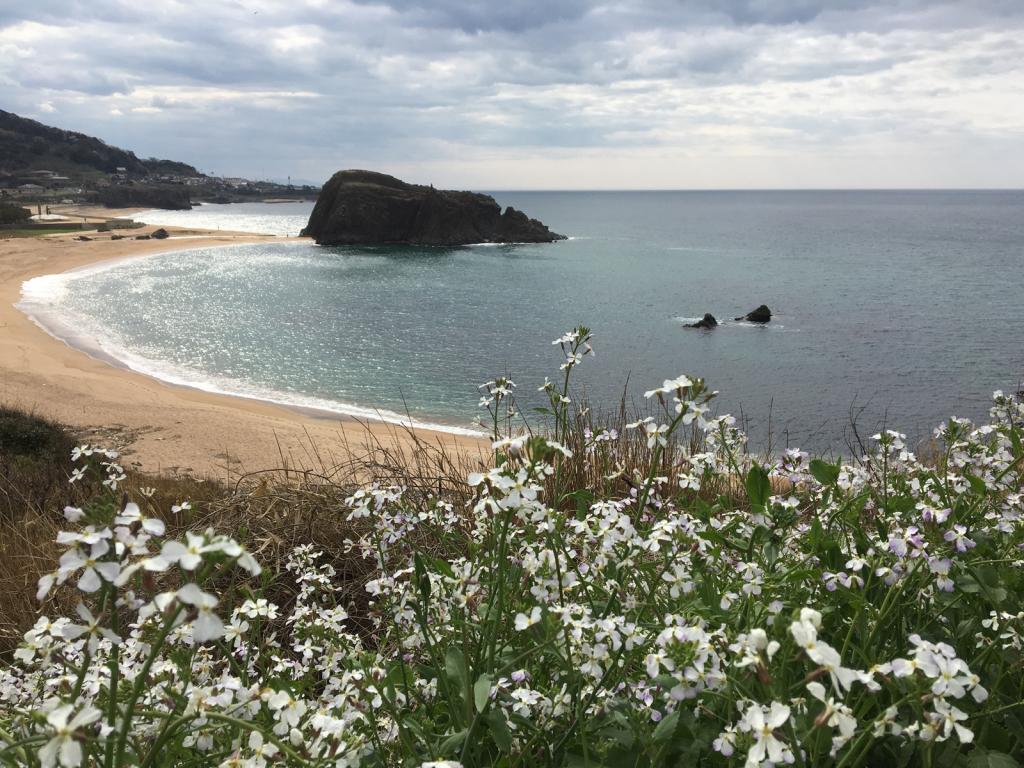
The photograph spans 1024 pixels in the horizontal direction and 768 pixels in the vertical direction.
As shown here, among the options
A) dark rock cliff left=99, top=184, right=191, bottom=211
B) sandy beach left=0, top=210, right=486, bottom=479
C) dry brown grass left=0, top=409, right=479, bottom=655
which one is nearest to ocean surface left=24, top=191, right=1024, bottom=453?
sandy beach left=0, top=210, right=486, bottom=479

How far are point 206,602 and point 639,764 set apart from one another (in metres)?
1.43

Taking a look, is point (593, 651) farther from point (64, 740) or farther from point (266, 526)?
point (266, 526)

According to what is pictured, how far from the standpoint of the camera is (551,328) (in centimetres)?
3731

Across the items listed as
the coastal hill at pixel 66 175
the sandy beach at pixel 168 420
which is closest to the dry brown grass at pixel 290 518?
the sandy beach at pixel 168 420

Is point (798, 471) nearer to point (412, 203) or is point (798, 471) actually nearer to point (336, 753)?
point (336, 753)

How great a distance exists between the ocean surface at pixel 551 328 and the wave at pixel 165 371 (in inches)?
5.8

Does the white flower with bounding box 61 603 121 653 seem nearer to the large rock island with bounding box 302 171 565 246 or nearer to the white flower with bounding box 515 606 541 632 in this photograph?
the white flower with bounding box 515 606 541 632

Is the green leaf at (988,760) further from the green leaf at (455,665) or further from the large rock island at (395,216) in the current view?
the large rock island at (395,216)

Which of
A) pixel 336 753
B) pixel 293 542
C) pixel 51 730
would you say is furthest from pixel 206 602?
pixel 293 542

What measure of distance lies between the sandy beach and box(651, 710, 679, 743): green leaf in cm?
790

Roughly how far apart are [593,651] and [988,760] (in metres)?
1.24

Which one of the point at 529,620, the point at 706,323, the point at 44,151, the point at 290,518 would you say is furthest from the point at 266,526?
the point at 44,151

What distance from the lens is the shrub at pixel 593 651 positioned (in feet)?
5.50

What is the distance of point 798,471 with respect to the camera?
135 inches
